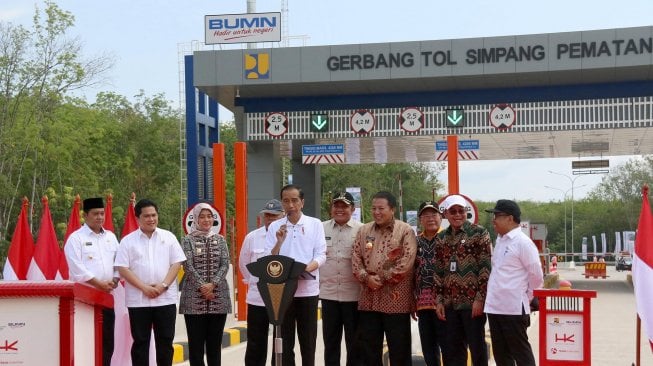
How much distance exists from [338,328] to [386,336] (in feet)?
1.58

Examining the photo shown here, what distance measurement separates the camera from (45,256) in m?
11.7

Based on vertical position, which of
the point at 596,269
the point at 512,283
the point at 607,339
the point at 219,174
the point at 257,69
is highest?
the point at 257,69

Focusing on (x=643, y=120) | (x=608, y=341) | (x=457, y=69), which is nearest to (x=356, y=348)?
(x=608, y=341)

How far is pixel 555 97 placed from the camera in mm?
21250

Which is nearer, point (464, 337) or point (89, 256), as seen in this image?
point (464, 337)

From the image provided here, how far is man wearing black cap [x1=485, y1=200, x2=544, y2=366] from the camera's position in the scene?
28.2 ft

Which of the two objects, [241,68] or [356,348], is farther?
[241,68]

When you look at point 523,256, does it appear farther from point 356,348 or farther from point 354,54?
point 354,54

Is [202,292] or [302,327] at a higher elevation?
[202,292]

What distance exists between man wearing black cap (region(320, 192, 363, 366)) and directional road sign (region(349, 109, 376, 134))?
12317 millimetres

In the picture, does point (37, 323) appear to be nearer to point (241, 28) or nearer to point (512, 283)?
point (512, 283)

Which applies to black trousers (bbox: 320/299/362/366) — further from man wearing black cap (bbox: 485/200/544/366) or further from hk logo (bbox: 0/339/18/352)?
hk logo (bbox: 0/339/18/352)

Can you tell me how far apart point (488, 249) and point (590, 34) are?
11.8 m

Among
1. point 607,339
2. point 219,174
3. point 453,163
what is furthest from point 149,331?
point 607,339
